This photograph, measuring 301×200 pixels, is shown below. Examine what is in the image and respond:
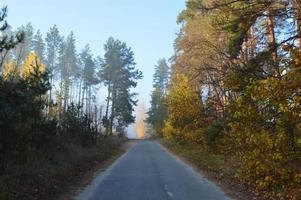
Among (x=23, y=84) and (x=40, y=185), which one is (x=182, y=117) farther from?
(x=40, y=185)

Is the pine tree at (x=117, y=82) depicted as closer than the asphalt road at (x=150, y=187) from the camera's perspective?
No

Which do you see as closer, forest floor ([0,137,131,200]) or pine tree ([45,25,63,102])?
forest floor ([0,137,131,200])

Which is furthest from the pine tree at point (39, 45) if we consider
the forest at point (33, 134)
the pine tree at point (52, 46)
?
the forest at point (33, 134)

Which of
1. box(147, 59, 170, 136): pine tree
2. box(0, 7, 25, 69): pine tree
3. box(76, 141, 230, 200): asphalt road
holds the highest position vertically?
box(147, 59, 170, 136): pine tree

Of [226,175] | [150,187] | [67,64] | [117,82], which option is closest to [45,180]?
[150,187]

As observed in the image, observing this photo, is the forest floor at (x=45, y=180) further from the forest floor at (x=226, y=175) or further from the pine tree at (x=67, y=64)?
the pine tree at (x=67, y=64)

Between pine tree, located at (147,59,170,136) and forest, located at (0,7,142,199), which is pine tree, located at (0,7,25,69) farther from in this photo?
pine tree, located at (147,59,170,136)

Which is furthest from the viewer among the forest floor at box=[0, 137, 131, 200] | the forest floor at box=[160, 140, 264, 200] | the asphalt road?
the forest floor at box=[160, 140, 264, 200]

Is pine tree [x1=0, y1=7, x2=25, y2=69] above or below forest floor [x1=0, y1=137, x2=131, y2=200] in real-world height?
above

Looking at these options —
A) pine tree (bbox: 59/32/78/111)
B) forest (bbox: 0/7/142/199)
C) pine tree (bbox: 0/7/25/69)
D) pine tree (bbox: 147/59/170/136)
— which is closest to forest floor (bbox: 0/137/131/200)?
forest (bbox: 0/7/142/199)

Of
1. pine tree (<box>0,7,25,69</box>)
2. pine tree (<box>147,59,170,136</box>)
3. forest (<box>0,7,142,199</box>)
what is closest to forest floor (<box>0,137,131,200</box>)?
forest (<box>0,7,142,199</box>)

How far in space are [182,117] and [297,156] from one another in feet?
80.8

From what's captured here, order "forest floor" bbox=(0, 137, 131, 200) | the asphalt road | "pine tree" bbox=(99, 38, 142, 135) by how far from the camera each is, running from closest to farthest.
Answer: "forest floor" bbox=(0, 137, 131, 200) → the asphalt road → "pine tree" bbox=(99, 38, 142, 135)

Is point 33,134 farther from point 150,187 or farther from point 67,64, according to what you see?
point 67,64
